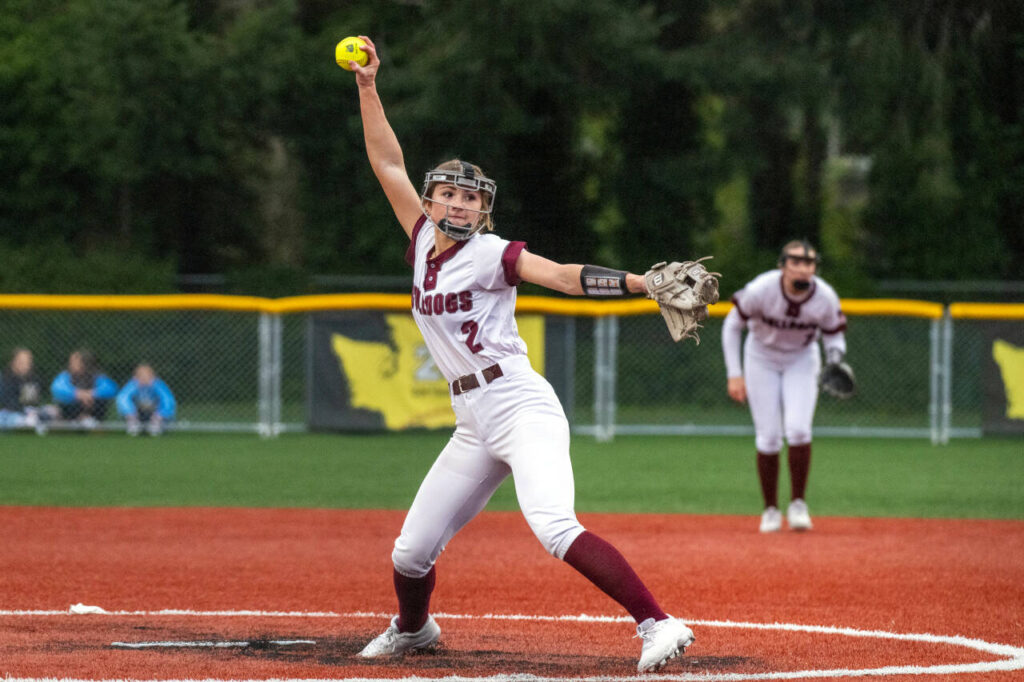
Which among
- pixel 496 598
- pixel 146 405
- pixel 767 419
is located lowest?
pixel 146 405

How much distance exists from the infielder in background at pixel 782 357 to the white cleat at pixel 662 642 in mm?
5003

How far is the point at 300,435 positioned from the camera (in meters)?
18.5

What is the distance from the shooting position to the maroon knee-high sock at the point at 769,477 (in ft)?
32.8

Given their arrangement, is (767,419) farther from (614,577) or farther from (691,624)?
(614,577)

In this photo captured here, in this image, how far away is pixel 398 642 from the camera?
561cm

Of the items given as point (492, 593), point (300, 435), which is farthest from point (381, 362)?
point (492, 593)

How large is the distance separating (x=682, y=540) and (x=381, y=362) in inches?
332

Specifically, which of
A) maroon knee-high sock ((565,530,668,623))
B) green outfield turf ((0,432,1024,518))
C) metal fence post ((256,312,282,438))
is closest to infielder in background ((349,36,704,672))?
maroon knee-high sock ((565,530,668,623))

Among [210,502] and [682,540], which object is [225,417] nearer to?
[210,502]

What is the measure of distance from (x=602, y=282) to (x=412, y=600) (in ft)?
5.23

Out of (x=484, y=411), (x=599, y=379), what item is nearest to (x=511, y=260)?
(x=484, y=411)

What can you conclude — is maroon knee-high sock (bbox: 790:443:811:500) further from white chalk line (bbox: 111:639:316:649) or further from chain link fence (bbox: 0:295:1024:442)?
chain link fence (bbox: 0:295:1024:442)

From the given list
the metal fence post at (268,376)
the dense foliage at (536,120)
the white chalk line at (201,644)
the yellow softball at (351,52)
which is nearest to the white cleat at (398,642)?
the white chalk line at (201,644)

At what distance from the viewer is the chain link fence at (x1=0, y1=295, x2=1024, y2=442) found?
20.2 m
